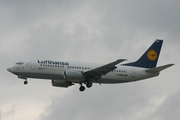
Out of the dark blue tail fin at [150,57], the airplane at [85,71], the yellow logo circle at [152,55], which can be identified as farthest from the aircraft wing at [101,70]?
the yellow logo circle at [152,55]

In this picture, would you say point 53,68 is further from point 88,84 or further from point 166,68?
point 166,68

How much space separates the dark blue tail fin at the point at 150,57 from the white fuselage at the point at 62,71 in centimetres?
193

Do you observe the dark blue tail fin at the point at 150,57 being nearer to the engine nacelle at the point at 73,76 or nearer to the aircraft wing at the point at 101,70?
the aircraft wing at the point at 101,70

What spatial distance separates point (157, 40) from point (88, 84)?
14.2 meters

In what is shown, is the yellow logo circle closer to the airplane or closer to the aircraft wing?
the airplane

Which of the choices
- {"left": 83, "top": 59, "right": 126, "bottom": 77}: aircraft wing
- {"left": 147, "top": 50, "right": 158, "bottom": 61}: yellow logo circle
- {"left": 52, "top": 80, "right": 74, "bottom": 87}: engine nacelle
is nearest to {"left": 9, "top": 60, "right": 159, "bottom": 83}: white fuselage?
{"left": 83, "top": 59, "right": 126, "bottom": 77}: aircraft wing

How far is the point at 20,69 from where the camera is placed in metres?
68.2

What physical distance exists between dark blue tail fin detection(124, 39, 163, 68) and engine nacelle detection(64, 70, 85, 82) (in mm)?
8552

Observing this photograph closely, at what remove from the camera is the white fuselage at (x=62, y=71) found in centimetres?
6794

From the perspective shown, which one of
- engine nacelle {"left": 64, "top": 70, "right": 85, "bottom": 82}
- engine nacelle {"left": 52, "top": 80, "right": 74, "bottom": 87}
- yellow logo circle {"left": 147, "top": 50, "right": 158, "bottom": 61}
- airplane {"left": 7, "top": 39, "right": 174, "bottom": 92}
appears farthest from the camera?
yellow logo circle {"left": 147, "top": 50, "right": 158, "bottom": 61}

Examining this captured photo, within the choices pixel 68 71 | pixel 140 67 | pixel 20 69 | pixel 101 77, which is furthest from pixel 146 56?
pixel 20 69

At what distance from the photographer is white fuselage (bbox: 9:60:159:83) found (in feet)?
223

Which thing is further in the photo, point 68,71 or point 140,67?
point 140,67

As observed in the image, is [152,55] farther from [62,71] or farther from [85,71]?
[62,71]
